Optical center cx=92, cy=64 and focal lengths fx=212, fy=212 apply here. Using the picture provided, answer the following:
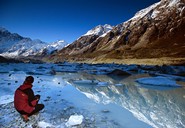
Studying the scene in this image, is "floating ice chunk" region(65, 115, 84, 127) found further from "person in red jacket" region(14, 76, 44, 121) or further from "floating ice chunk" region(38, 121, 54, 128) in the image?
"person in red jacket" region(14, 76, 44, 121)

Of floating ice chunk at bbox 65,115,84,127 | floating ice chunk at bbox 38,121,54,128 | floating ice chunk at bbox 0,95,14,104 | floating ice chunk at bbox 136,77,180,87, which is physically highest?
floating ice chunk at bbox 0,95,14,104

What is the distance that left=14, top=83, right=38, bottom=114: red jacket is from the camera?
779 centimetres

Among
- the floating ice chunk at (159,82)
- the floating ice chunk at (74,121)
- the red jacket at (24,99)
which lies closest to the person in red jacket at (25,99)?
the red jacket at (24,99)

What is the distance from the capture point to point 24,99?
7777 millimetres

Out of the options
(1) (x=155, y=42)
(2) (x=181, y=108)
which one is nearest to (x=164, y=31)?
(1) (x=155, y=42)

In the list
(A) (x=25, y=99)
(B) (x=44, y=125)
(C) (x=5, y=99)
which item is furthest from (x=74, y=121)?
(C) (x=5, y=99)

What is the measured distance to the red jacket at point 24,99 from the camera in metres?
7.79

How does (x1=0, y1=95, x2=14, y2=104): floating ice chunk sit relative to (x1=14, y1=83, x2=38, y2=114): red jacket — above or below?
below

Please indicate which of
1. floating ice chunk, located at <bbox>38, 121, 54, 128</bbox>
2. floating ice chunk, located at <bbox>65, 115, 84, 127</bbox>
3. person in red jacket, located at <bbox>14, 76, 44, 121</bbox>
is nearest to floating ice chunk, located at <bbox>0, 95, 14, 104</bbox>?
person in red jacket, located at <bbox>14, 76, 44, 121</bbox>

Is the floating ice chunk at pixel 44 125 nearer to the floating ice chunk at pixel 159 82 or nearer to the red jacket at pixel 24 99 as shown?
the red jacket at pixel 24 99

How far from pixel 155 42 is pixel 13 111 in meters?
171

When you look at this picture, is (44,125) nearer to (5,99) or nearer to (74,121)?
(74,121)

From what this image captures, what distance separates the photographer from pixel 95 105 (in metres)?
11.2

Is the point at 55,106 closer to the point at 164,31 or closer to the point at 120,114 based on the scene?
the point at 120,114
